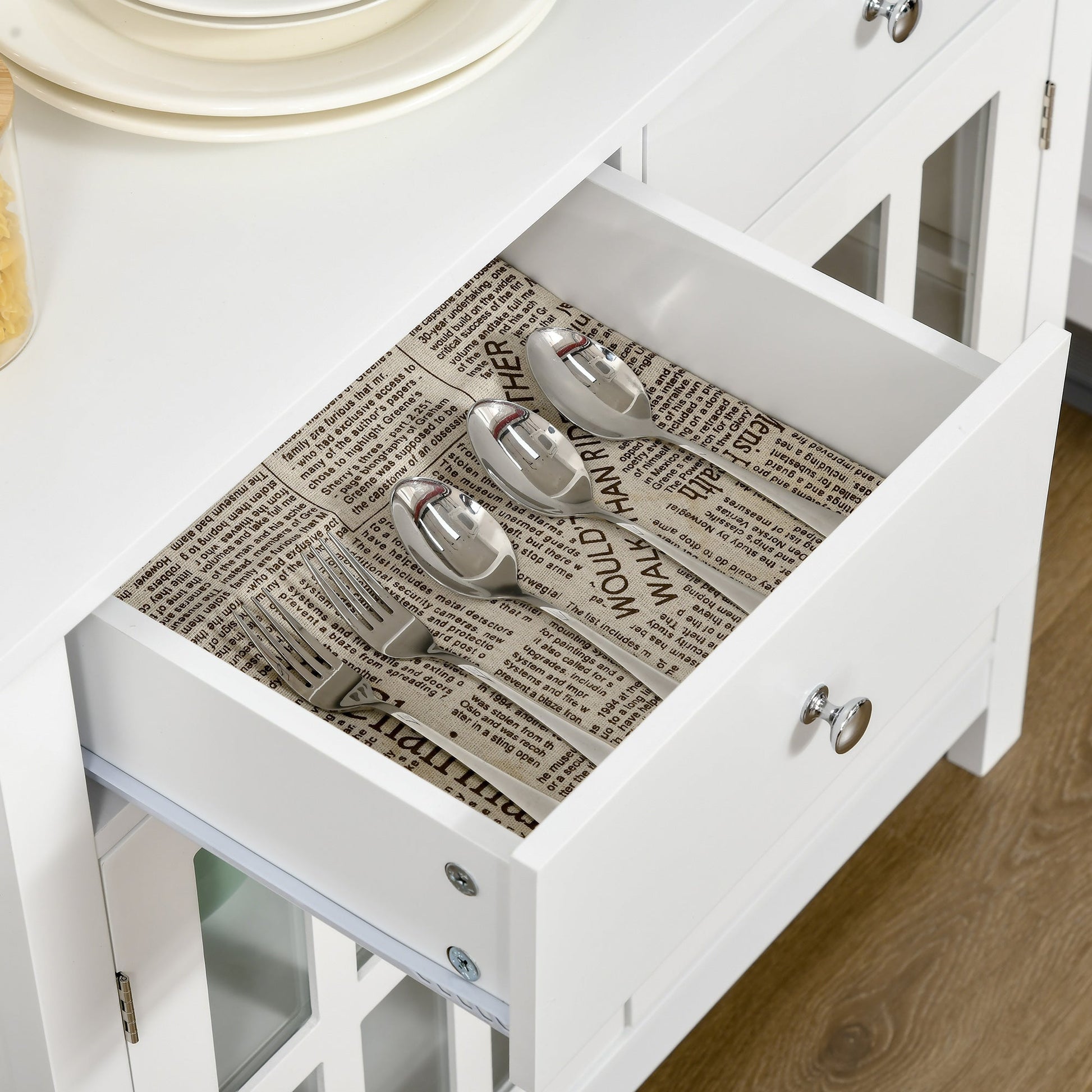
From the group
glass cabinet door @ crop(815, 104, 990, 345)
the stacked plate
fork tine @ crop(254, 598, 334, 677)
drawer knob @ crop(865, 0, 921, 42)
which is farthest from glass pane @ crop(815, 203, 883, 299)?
fork tine @ crop(254, 598, 334, 677)

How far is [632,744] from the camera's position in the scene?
578mm

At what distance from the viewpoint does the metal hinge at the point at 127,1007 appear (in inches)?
30.7

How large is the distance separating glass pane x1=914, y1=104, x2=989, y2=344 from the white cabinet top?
300 millimetres

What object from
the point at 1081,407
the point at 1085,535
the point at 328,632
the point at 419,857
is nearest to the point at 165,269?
the point at 328,632

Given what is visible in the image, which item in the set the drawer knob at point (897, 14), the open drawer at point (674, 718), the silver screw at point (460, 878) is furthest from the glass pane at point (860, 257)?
the silver screw at point (460, 878)

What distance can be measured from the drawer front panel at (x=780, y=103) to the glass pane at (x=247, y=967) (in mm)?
420

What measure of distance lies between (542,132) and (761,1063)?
0.78 meters

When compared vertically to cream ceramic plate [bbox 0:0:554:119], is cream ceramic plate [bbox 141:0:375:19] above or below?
above

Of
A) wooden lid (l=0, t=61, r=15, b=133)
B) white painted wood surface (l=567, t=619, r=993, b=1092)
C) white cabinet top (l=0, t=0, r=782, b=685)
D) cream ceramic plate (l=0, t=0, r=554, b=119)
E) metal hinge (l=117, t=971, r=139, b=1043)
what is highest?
wooden lid (l=0, t=61, r=15, b=133)

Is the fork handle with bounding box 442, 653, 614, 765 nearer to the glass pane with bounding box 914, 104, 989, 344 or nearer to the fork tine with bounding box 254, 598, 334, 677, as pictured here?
the fork tine with bounding box 254, 598, 334, 677

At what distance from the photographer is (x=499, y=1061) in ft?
3.68

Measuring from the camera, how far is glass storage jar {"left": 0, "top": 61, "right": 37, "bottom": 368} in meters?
0.63

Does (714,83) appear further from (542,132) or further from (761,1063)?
(761,1063)

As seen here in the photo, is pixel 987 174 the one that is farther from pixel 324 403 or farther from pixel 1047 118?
pixel 324 403
